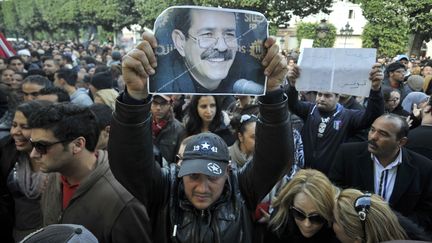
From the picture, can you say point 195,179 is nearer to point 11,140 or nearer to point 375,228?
point 375,228

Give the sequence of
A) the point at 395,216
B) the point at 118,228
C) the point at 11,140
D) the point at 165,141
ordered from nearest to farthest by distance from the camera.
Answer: the point at 118,228, the point at 395,216, the point at 11,140, the point at 165,141

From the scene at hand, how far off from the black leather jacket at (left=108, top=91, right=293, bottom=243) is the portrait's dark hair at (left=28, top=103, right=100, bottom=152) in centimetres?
79

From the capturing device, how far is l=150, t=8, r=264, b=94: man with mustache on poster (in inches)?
69.2

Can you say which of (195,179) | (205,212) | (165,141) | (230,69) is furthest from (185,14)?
(165,141)

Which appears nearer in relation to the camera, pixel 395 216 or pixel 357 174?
pixel 395 216

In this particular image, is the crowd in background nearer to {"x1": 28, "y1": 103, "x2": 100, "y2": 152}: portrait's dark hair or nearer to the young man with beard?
the young man with beard

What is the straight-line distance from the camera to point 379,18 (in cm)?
2686

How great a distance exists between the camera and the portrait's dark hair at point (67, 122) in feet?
8.33

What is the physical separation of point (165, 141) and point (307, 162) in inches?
62.6

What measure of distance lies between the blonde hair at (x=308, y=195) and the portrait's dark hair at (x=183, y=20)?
143 centimetres

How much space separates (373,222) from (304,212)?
458 mm

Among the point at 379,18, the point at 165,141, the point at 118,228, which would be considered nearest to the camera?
the point at 118,228

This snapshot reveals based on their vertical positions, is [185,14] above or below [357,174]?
above

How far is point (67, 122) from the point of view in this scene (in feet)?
8.52
